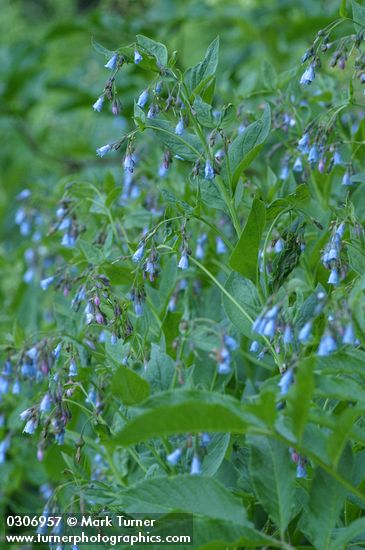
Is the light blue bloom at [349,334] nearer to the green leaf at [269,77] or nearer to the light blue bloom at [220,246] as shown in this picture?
the light blue bloom at [220,246]

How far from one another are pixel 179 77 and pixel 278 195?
54 cm

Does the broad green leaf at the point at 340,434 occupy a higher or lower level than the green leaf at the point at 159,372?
lower

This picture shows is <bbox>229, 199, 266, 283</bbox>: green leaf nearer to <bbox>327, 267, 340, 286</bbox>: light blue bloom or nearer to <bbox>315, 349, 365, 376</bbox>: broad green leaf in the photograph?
<bbox>327, 267, 340, 286</bbox>: light blue bloom

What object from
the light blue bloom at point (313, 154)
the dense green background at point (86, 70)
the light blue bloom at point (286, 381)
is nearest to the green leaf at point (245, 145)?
the light blue bloom at point (313, 154)

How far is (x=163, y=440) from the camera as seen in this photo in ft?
5.58

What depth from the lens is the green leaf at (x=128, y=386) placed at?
5.12ft

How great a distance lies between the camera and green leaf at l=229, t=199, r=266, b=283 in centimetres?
159

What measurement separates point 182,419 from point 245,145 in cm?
73

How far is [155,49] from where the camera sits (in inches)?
68.2

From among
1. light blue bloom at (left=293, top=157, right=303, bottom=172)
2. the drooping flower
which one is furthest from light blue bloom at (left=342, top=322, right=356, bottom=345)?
light blue bloom at (left=293, top=157, right=303, bottom=172)

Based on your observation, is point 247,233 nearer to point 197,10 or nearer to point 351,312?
point 351,312

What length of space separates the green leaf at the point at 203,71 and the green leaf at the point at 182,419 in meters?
0.75

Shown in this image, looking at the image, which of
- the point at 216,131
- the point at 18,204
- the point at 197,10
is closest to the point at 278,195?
the point at 216,131

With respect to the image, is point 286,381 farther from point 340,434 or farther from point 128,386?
point 128,386
